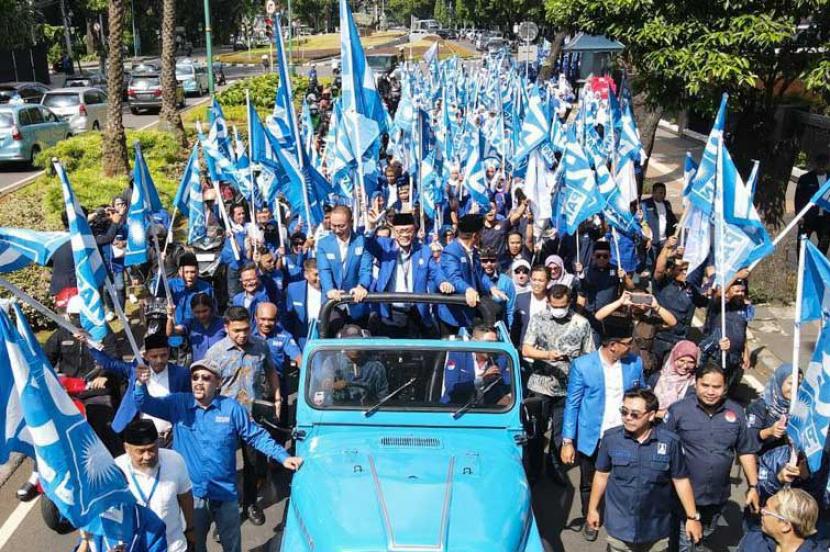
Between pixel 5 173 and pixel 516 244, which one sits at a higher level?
pixel 516 244

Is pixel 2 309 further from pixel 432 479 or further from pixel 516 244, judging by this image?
pixel 516 244

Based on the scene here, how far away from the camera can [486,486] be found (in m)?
4.49

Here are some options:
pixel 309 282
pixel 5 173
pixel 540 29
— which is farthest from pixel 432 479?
pixel 540 29

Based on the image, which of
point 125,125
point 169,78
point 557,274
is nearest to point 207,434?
point 557,274

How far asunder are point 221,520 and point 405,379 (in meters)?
1.49

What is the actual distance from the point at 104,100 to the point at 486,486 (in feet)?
89.6

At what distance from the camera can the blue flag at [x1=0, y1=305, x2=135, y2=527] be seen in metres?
4.02

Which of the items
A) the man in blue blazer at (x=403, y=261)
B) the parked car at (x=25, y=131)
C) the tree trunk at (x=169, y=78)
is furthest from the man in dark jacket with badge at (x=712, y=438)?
the parked car at (x=25, y=131)

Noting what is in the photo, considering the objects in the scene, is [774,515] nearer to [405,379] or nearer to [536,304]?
[405,379]

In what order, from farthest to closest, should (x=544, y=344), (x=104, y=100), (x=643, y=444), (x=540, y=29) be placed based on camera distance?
1. (x=540, y=29)
2. (x=104, y=100)
3. (x=544, y=344)
4. (x=643, y=444)

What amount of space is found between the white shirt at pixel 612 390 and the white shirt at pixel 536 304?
1423 mm

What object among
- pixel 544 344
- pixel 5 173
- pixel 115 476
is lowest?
pixel 5 173

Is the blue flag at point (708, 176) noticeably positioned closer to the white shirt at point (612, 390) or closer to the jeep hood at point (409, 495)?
the white shirt at point (612, 390)

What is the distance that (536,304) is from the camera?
305 inches
